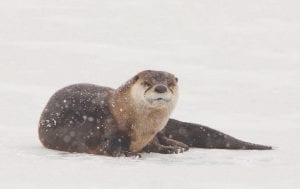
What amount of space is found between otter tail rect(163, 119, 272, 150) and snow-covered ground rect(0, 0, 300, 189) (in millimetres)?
220

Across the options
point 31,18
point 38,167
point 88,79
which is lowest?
point 38,167

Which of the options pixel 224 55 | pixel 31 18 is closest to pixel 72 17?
pixel 31 18

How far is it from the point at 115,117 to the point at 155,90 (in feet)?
1.64

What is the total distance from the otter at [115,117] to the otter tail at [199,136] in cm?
13

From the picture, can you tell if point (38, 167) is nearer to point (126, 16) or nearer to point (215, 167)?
point (215, 167)

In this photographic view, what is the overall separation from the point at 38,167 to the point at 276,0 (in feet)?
52.5

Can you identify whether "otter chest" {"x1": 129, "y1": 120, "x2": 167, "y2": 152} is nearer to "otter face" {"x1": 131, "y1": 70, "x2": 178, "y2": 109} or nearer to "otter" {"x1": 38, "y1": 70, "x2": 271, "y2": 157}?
"otter" {"x1": 38, "y1": 70, "x2": 271, "y2": 157}

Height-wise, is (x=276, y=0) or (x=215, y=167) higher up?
(x=276, y=0)

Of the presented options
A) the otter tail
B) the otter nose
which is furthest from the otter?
the otter tail

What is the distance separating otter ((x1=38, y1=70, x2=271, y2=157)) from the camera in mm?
6305

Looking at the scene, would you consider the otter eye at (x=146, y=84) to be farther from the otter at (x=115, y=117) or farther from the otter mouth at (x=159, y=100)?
the otter mouth at (x=159, y=100)

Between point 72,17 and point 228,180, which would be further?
point 72,17

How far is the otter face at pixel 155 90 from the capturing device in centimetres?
612

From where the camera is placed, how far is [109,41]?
50.9 ft
